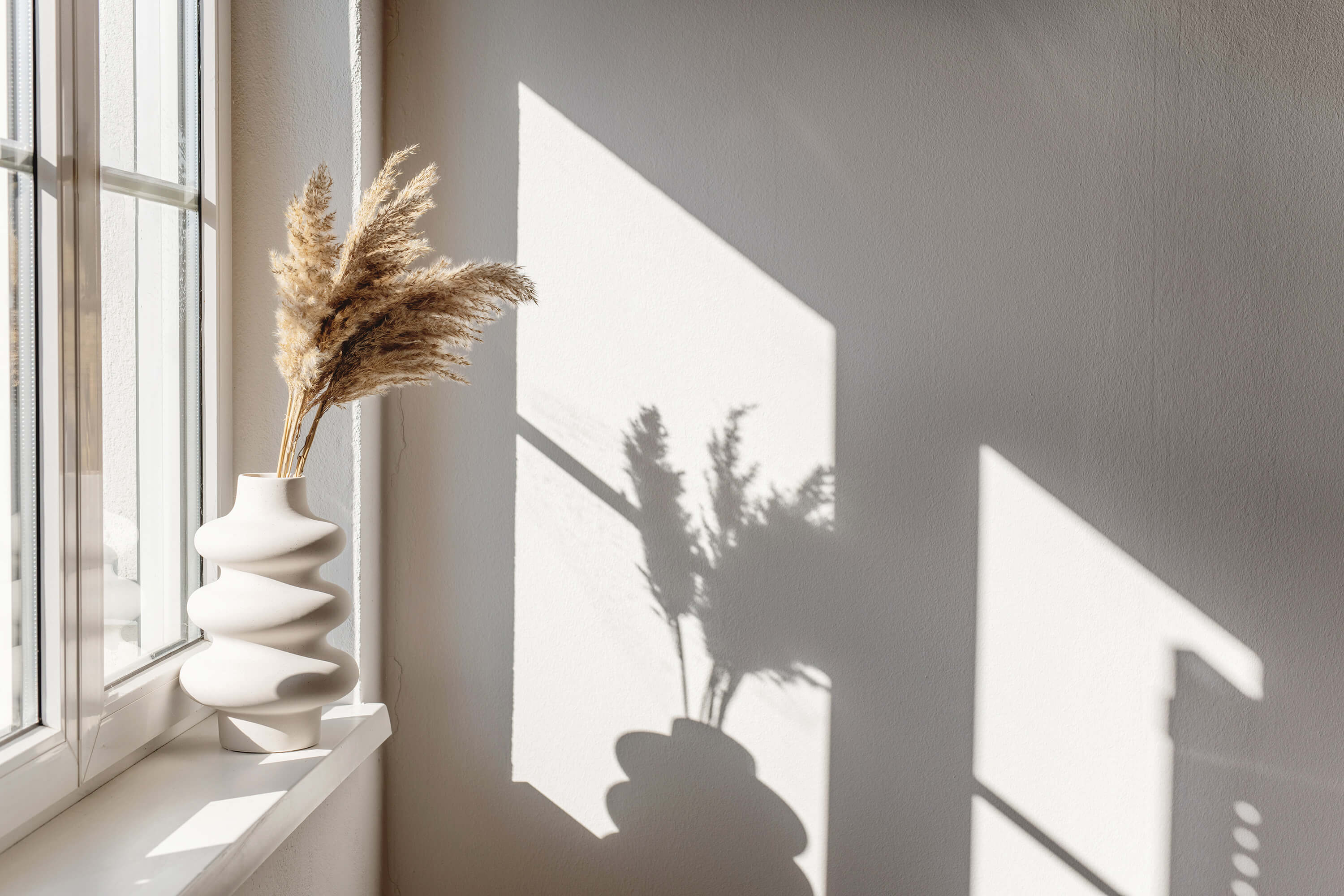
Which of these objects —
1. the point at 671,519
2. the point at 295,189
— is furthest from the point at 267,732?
the point at 295,189

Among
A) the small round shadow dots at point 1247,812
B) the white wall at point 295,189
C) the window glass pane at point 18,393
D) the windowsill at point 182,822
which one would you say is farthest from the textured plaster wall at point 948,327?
the window glass pane at point 18,393

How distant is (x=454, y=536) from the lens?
1.93 m

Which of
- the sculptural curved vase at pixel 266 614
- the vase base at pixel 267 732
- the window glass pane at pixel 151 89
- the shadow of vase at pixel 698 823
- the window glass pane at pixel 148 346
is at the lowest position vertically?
the shadow of vase at pixel 698 823

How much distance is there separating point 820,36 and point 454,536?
4.25 feet

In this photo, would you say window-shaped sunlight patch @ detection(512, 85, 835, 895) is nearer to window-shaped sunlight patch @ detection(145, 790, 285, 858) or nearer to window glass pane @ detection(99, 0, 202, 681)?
window glass pane @ detection(99, 0, 202, 681)

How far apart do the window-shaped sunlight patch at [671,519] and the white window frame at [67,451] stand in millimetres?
835

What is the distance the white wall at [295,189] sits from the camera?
1670 mm

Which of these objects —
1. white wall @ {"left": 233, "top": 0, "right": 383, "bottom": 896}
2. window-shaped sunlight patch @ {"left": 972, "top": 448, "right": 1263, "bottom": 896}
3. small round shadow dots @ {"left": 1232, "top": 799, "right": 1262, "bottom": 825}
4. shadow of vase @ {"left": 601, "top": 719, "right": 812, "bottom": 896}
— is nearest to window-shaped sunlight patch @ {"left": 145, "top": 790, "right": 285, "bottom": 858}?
white wall @ {"left": 233, "top": 0, "right": 383, "bottom": 896}

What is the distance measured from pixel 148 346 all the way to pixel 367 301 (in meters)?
0.40

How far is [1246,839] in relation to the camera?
1818 millimetres

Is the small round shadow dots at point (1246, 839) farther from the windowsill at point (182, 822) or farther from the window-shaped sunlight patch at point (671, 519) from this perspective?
the windowsill at point (182, 822)

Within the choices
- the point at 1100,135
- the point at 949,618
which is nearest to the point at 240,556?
the point at 949,618

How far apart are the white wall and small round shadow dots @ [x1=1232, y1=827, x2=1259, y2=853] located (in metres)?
1.77

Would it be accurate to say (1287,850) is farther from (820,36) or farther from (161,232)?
(161,232)
